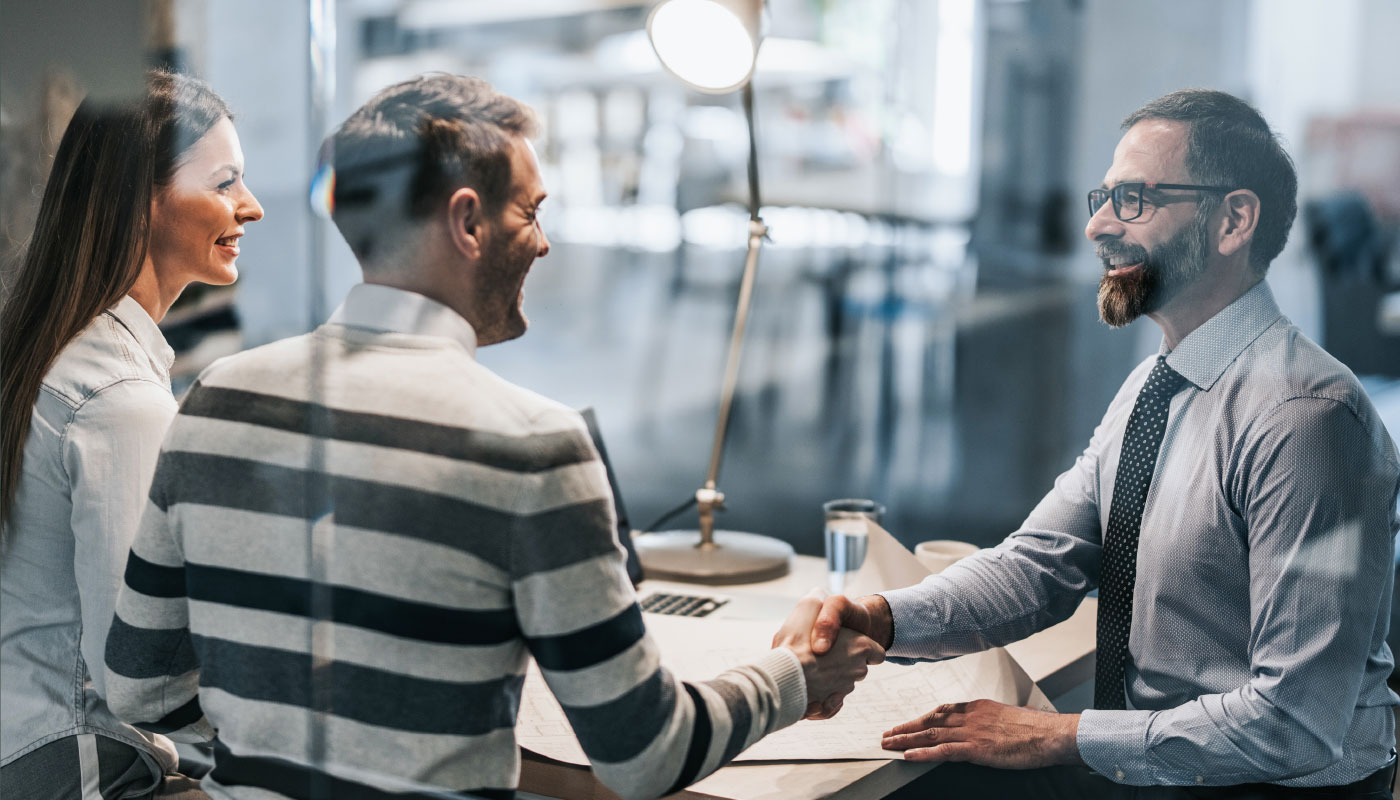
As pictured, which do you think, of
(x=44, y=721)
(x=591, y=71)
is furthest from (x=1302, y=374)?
(x=44, y=721)

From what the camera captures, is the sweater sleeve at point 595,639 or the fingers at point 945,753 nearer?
the sweater sleeve at point 595,639

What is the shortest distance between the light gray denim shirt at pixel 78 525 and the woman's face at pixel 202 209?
3.1 inches

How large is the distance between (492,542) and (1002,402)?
32.7 inches

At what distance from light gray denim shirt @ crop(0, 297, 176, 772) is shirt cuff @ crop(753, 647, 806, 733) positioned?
26.5 inches

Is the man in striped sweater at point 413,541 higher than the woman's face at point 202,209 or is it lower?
lower

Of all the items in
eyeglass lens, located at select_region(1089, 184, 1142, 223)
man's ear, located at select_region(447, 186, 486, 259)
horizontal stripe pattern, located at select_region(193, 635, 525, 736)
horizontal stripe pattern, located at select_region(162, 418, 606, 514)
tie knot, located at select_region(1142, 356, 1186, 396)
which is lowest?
horizontal stripe pattern, located at select_region(193, 635, 525, 736)

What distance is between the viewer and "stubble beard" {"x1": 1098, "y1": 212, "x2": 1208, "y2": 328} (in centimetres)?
117

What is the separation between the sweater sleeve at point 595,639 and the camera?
95cm

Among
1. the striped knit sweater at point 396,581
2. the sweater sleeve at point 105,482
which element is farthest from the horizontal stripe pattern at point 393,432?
the sweater sleeve at point 105,482

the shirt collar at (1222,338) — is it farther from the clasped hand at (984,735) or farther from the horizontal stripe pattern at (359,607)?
the horizontal stripe pattern at (359,607)

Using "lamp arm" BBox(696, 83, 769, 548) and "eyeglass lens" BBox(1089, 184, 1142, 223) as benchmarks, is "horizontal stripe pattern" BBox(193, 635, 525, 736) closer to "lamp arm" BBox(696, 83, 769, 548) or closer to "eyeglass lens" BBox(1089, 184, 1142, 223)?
"eyeglass lens" BBox(1089, 184, 1142, 223)

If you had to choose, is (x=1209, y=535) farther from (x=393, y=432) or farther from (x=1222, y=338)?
(x=393, y=432)

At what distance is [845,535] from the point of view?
180 centimetres

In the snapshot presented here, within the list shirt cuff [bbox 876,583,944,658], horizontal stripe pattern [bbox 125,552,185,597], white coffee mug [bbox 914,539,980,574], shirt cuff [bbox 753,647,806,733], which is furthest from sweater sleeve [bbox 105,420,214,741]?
white coffee mug [bbox 914,539,980,574]
